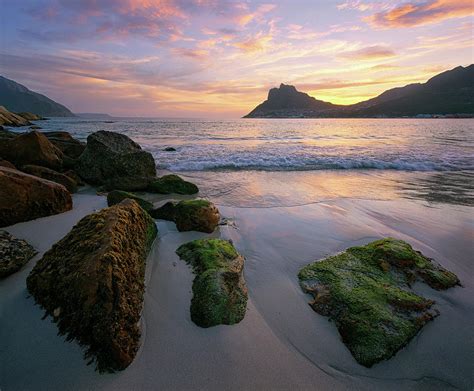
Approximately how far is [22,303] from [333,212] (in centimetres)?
526

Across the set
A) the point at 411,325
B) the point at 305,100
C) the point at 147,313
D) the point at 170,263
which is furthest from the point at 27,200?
the point at 305,100

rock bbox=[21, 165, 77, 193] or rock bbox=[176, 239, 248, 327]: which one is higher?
rock bbox=[21, 165, 77, 193]

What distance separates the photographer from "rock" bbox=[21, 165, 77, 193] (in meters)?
6.51

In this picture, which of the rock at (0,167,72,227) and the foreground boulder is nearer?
the foreground boulder

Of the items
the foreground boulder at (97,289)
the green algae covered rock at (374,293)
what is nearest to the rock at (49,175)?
the foreground boulder at (97,289)

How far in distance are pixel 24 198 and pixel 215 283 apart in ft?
12.3

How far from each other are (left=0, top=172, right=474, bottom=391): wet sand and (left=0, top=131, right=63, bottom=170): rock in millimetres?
4736

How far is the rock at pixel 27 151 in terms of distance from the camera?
8000 mm

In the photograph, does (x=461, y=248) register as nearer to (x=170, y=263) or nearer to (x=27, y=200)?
(x=170, y=263)

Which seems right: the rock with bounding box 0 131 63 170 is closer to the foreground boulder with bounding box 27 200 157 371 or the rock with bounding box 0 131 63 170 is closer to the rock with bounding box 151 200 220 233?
the rock with bounding box 151 200 220 233

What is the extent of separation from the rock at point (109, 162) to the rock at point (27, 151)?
0.95 meters

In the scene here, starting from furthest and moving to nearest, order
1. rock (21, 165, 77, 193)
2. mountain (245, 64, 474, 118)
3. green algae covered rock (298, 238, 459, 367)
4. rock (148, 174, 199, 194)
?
mountain (245, 64, 474, 118) < rock (148, 174, 199, 194) < rock (21, 165, 77, 193) < green algae covered rock (298, 238, 459, 367)

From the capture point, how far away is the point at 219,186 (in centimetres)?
836

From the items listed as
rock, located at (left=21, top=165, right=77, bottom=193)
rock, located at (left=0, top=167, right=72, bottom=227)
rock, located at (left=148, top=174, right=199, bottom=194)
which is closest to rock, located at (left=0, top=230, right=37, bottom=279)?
rock, located at (left=0, top=167, right=72, bottom=227)
